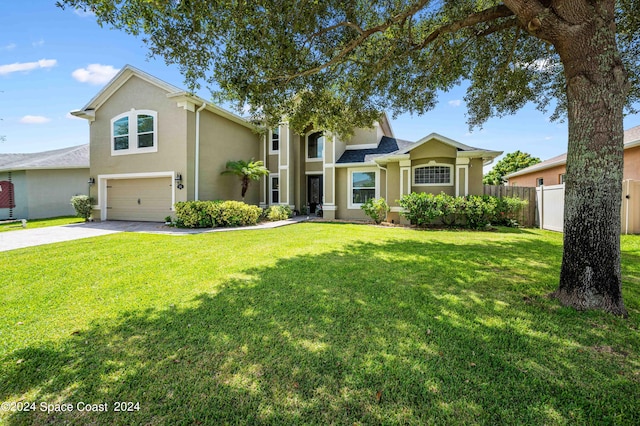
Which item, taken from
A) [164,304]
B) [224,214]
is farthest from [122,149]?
[164,304]

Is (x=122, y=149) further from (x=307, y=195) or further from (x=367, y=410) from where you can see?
(x=367, y=410)

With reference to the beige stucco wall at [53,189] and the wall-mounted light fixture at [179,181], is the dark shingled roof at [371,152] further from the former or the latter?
the beige stucco wall at [53,189]

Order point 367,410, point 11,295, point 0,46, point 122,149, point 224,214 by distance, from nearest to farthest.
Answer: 1. point 367,410
2. point 11,295
3. point 0,46
4. point 224,214
5. point 122,149

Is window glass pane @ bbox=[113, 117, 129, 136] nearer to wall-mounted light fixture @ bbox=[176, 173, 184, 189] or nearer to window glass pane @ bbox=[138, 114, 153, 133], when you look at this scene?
window glass pane @ bbox=[138, 114, 153, 133]

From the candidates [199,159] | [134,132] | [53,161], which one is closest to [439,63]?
[199,159]

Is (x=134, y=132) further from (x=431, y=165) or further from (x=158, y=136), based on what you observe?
(x=431, y=165)

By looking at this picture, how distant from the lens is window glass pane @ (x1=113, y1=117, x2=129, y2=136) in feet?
42.8

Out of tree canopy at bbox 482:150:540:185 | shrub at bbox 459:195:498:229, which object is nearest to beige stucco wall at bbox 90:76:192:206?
shrub at bbox 459:195:498:229

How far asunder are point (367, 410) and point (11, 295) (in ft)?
18.0

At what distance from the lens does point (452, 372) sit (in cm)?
231

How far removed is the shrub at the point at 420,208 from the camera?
36.9 ft

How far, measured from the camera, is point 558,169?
682 inches

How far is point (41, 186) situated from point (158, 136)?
11216 mm

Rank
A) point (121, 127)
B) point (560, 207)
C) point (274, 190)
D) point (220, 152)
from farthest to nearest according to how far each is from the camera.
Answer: point (274, 190), point (220, 152), point (121, 127), point (560, 207)
